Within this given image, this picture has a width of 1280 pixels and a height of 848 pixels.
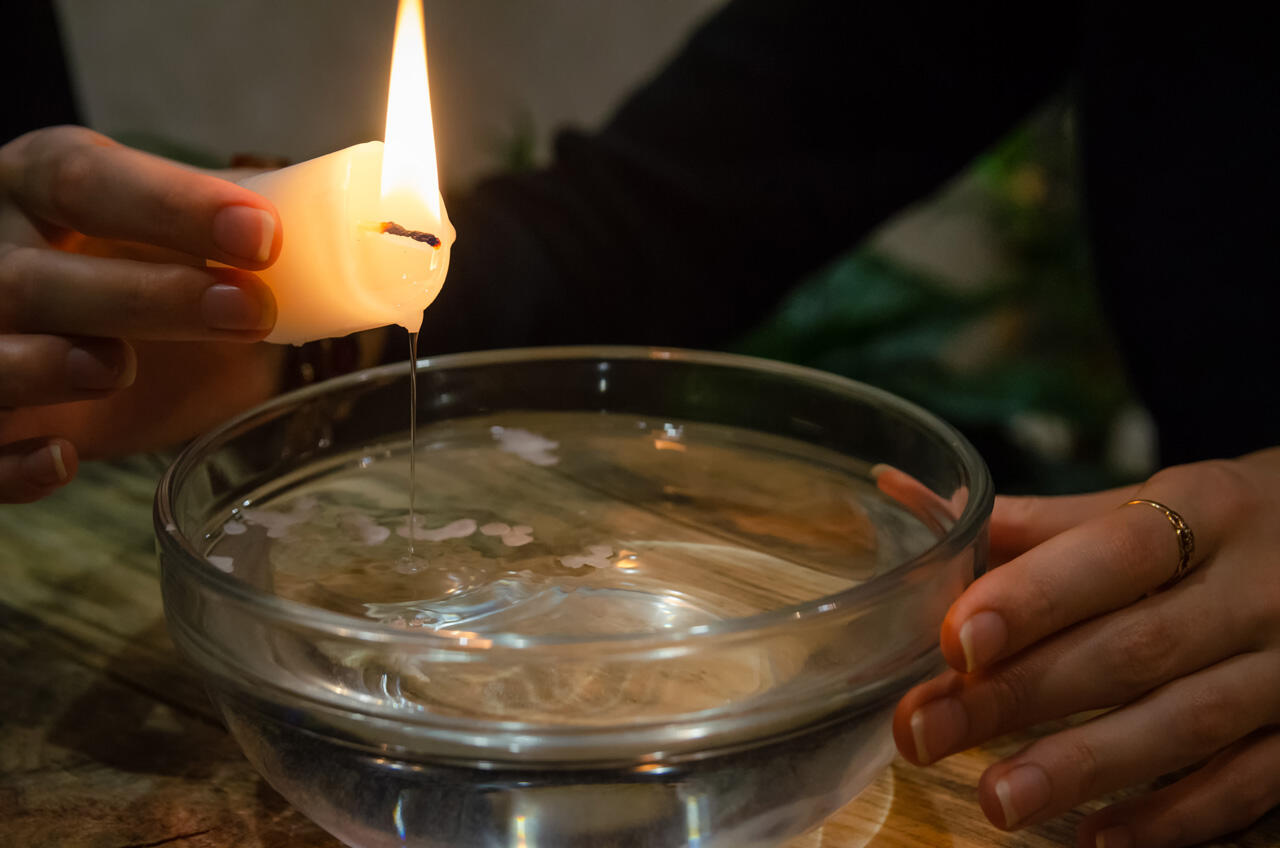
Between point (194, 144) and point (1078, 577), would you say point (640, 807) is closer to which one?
point (1078, 577)

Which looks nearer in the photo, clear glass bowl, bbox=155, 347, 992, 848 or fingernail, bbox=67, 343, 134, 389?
clear glass bowl, bbox=155, 347, 992, 848

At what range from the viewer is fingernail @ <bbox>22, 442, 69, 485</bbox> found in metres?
0.55

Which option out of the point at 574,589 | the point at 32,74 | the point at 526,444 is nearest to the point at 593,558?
the point at 574,589

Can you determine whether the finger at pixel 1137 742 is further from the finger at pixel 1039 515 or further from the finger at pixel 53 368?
the finger at pixel 53 368

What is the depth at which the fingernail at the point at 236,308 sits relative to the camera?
436 millimetres

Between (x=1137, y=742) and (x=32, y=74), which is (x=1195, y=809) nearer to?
(x=1137, y=742)

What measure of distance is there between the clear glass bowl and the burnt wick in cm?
15

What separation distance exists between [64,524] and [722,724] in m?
0.60

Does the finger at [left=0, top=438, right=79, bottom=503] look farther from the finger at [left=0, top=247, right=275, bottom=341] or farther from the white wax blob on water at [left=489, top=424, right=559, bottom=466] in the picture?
the white wax blob on water at [left=489, top=424, right=559, bottom=466]

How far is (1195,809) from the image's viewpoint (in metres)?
0.43

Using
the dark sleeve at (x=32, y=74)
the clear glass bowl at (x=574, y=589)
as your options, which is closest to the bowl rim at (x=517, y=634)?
the clear glass bowl at (x=574, y=589)

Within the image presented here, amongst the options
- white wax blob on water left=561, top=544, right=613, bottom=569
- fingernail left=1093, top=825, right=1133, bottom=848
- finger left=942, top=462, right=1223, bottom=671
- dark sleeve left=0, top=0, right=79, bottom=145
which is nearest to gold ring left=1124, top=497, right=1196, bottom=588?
finger left=942, top=462, right=1223, bottom=671

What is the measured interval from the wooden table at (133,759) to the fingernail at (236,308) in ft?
0.72

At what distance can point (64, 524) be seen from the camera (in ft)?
2.42
